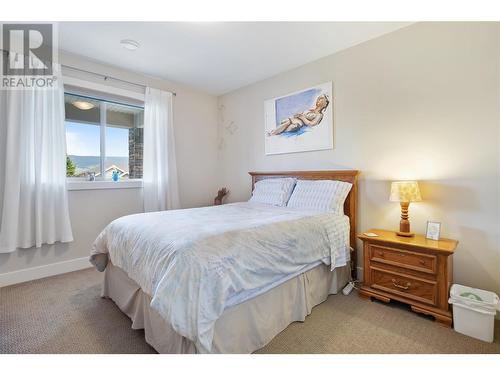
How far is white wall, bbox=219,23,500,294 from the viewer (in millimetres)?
1886

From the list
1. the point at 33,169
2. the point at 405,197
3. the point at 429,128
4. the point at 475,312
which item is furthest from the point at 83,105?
the point at 475,312

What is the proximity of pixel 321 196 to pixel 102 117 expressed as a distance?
3.05 metres

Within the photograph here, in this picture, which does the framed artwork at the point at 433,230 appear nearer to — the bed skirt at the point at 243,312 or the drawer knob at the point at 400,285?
the drawer knob at the point at 400,285

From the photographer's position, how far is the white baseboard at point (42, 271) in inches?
96.3

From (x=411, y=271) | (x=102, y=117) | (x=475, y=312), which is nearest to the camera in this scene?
(x=475, y=312)

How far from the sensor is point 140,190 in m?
3.43

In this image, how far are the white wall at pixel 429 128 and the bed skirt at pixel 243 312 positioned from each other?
1008 mm

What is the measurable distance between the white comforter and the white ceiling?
1839 millimetres

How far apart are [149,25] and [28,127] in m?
1.68

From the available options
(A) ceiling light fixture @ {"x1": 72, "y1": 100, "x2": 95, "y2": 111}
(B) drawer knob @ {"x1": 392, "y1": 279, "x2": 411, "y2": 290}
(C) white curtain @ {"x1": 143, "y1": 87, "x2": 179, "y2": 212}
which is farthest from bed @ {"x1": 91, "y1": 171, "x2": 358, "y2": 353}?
(A) ceiling light fixture @ {"x1": 72, "y1": 100, "x2": 95, "y2": 111}

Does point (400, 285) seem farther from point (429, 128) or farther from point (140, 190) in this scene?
point (140, 190)

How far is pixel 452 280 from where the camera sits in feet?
6.70

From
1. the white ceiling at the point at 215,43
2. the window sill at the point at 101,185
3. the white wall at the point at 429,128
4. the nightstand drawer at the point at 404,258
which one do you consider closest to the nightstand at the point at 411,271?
the nightstand drawer at the point at 404,258
